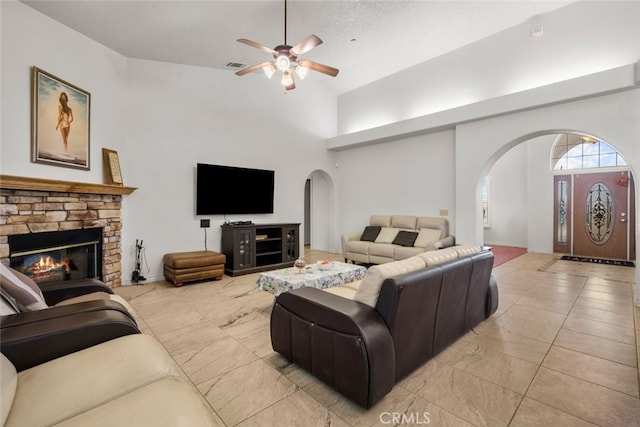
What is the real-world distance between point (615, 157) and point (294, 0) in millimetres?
7342

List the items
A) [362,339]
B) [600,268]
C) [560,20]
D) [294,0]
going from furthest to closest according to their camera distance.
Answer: [600,268]
[560,20]
[294,0]
[362,339]

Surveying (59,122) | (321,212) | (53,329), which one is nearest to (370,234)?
(321,212)

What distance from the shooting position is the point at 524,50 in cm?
462

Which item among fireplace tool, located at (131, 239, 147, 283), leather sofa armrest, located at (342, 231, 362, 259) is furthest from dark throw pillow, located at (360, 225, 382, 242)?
fireplace tool, located at (131, 239, 147, 283)

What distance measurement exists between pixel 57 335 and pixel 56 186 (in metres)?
2.58

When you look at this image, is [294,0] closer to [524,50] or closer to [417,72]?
[417,72]

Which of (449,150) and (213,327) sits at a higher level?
(449,150)

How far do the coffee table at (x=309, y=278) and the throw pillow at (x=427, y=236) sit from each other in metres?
2.17

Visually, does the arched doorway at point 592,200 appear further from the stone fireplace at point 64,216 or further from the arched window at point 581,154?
the stone fireplace at point 64,216

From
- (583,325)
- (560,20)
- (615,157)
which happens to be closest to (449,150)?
(560,20)

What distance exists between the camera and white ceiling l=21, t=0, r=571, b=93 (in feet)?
10.9

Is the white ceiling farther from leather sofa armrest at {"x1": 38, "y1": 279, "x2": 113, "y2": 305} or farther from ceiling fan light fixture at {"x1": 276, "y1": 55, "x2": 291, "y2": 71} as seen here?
leather sofa armrest at {"x1": 38, "y1": 279, "x2": 113, "y2": 305}

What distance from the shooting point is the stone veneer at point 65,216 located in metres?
2.92

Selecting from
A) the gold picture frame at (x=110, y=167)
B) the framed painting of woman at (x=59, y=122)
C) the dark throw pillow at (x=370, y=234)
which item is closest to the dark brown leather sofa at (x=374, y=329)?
the framed painting of woman at (x=59, y=122)
